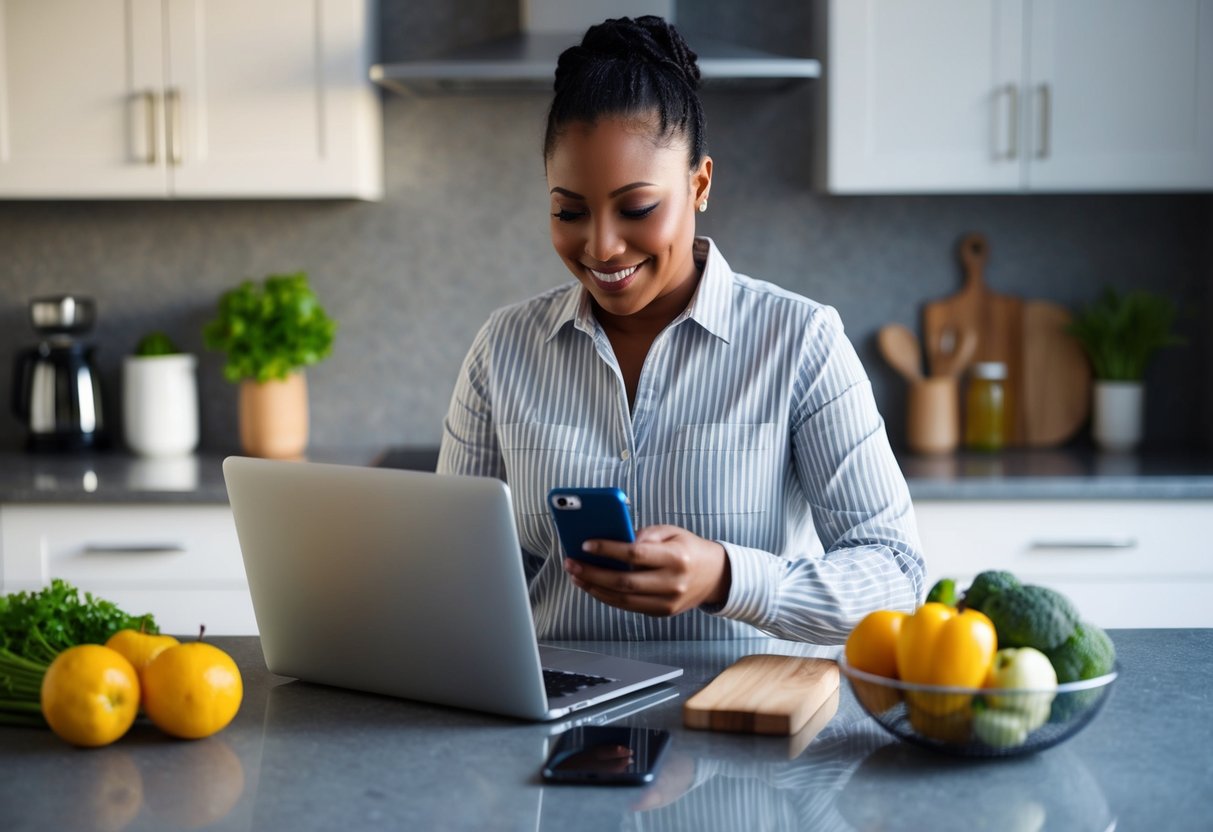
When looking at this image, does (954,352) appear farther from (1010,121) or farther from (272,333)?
(272,333)

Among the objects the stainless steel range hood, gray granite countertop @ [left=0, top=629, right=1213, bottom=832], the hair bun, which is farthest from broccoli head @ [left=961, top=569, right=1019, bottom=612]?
the stainless steel range hood

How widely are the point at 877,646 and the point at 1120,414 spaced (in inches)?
88.4

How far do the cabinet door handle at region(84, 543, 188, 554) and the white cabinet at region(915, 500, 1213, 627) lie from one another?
154 cm

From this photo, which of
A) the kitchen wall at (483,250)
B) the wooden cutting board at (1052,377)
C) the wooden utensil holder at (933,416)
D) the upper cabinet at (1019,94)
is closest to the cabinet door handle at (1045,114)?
the upper cabinet at (1019,94)

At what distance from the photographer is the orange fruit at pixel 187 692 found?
3.89ft

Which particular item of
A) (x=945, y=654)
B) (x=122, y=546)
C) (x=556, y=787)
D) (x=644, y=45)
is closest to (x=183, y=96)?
(x=122, y=546)

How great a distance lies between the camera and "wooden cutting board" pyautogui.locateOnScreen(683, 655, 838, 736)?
1.21 m

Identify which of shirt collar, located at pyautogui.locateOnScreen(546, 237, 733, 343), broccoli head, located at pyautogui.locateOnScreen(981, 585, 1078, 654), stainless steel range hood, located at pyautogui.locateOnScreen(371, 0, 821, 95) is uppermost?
stainless steel range hood, located at pyautogui.locateOnScreen(371, 0, 821, 95)

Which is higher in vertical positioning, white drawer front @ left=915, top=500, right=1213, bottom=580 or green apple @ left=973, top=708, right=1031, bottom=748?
green apple @ left=973, top=708, right=1031, bottom=748

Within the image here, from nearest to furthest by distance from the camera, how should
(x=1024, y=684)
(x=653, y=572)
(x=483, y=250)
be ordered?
1. (x=1024, y=684)
2. (x=653, y=572)
3. (x=483, y=250)

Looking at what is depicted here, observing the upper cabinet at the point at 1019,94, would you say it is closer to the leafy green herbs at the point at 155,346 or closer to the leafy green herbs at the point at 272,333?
the leafy green herbs at the point at 272,333

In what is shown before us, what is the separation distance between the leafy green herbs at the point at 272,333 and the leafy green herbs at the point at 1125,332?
1.82 metres

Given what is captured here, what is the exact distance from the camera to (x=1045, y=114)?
2.90m

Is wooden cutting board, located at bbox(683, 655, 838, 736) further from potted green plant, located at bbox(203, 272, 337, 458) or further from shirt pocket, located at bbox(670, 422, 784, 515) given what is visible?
potted green plant, located at bbox(203, 272, 337, 458)
